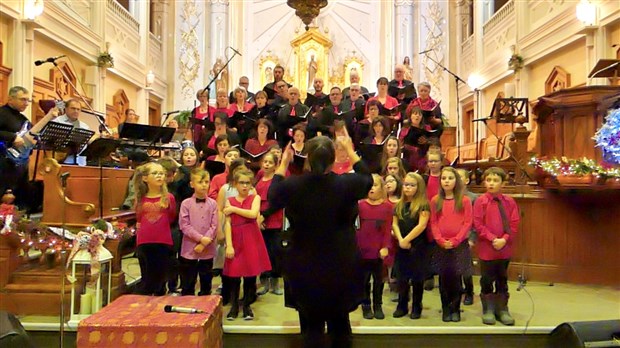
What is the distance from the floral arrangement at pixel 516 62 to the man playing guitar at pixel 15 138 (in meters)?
8.59

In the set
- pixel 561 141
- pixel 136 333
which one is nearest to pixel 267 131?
pixel 136 333

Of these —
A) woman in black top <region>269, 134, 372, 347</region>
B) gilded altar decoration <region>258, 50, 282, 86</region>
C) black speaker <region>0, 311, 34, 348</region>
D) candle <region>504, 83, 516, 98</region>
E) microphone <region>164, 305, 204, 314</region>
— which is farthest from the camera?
gilded altar decoration <region>258, 50, 282, 86</region>

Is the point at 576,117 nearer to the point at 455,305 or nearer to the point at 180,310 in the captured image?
the point at 455,305

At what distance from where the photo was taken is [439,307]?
4352mm

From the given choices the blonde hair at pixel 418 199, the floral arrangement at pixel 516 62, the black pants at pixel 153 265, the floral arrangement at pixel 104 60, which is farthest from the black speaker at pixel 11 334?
the floral arrangement at pixel 516 62

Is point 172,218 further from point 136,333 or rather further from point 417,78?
point 417,78

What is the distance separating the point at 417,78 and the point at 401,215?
10344 millimetres

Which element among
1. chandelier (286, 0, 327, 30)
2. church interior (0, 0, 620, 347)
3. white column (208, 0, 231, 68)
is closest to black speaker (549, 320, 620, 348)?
church interior (0, 0, 620, 347)

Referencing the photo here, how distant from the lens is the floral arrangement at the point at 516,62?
1045cm

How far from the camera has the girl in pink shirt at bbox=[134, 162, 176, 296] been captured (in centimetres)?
383

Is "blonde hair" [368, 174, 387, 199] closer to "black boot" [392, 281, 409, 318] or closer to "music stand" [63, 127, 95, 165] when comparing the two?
"black boot" [392, 281, 409, 318]

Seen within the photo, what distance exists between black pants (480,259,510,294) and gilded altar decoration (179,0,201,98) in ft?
36.2

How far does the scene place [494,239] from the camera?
12.7 feet

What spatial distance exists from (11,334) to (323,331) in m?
1.63
